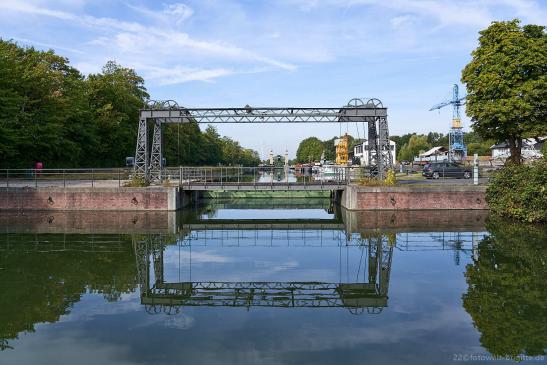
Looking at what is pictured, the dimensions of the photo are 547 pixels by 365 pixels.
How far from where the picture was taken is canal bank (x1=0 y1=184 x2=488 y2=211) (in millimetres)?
27391

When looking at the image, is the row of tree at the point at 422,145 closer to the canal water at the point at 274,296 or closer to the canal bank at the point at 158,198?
the canal bank at the point at 158,198

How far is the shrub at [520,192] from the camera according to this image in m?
21.8

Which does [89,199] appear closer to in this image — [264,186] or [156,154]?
[156,154]

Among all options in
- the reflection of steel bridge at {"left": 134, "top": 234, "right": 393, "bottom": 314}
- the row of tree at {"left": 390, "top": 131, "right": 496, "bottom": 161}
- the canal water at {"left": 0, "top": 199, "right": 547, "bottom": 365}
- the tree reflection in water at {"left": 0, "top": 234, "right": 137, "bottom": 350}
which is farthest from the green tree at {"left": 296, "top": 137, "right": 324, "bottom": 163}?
the reflection of steel bridge at {"left": 134, "top": 234, "right": 393, "bottom": 314}

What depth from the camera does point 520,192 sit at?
76.1 feet

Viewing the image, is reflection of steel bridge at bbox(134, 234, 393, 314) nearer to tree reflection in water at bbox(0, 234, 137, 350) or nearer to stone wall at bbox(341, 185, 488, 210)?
tree reflection in water at bbox(0, 234, 137, 350)

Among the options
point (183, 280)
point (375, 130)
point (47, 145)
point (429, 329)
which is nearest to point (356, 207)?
point (375, 130)

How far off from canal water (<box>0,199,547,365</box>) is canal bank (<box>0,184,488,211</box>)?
22.0 ft

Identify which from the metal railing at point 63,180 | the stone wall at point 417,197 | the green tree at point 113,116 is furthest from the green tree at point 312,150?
the stone wall at point 417,197

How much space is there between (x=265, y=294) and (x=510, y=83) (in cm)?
2389

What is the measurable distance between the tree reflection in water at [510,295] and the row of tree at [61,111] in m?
33.8

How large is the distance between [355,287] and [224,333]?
4253 millimetres

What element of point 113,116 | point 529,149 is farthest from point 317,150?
point 113,116

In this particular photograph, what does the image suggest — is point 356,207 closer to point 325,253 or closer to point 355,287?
point 325,253
